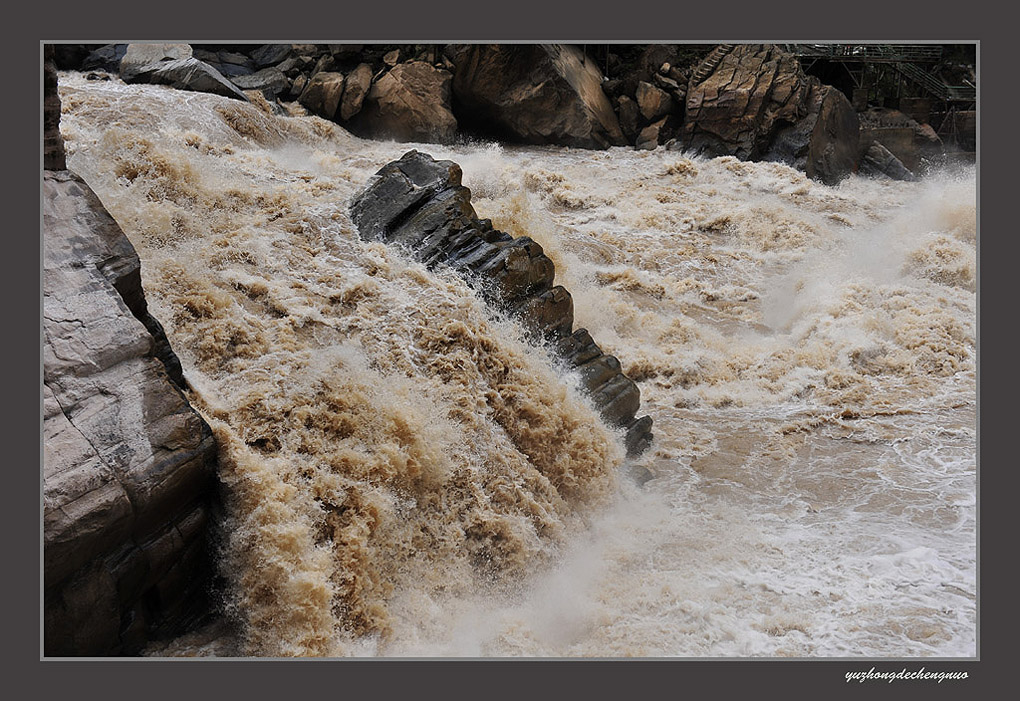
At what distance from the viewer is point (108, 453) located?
12.4 ft

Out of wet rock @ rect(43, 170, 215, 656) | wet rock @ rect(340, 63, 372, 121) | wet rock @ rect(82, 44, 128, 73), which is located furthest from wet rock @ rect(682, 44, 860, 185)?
wet rock @ rect(43, 170, 215, 656)

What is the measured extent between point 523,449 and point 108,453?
2714 mm

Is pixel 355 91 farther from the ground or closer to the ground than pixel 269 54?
closer to the ground

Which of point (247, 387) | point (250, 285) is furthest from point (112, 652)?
point (250, 285)

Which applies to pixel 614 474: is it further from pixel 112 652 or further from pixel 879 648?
pixel 112 652

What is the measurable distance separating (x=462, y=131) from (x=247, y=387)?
1059cm

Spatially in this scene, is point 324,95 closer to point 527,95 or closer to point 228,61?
point 228,61

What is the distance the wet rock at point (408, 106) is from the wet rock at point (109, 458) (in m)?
10.1

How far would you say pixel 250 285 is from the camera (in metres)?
5.74

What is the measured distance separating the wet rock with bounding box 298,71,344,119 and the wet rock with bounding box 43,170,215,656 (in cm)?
1027

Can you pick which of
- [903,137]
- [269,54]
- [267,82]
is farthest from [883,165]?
[269,54]

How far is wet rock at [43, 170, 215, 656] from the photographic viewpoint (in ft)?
11.9

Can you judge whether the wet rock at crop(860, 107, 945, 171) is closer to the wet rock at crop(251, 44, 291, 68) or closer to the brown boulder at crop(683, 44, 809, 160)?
the brown boulder at crop(683, 44, 809, 160)

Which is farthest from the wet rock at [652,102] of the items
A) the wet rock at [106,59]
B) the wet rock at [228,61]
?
the wet rock at [106,59]
